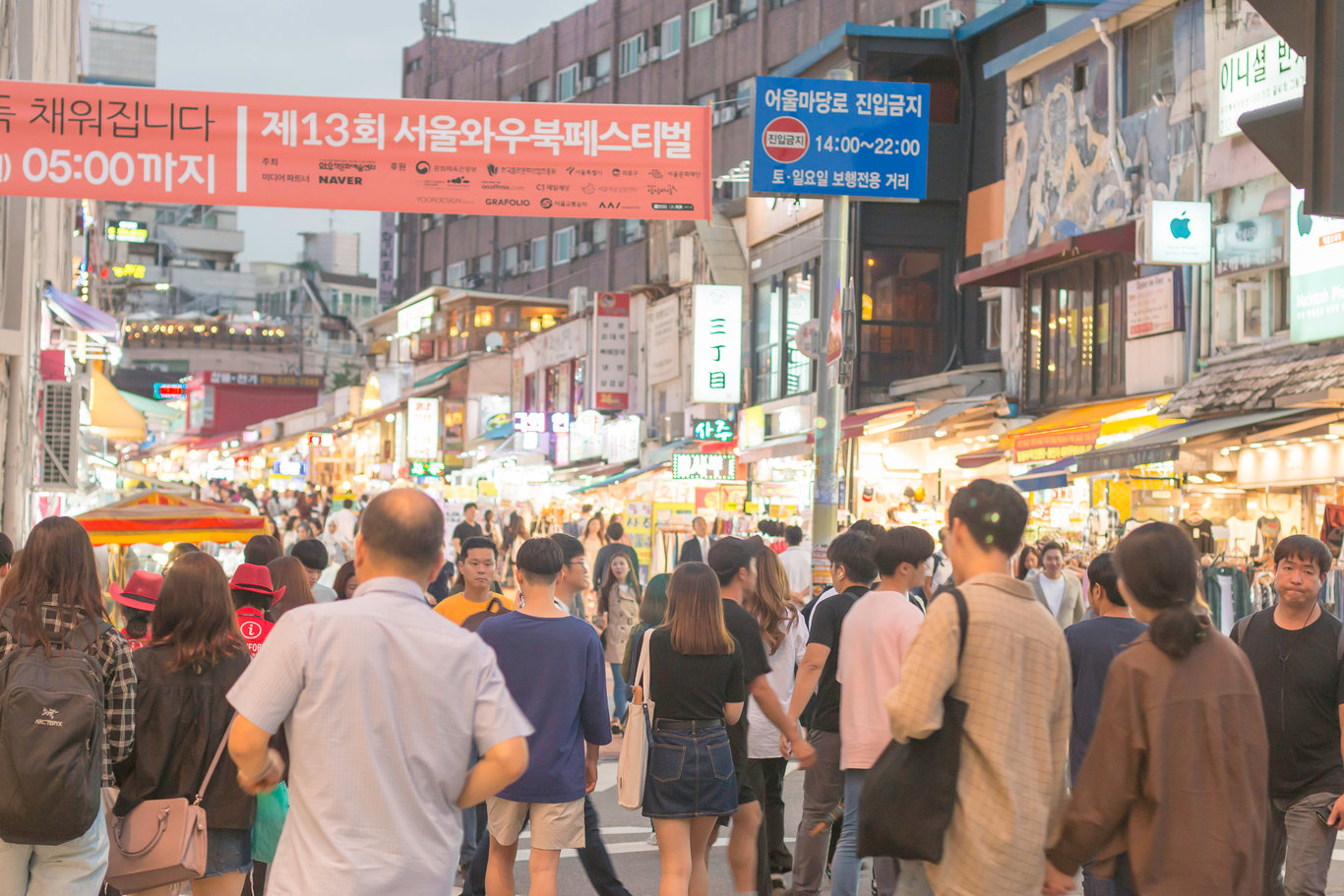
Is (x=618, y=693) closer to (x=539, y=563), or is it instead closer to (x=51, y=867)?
(x=539, y=563)

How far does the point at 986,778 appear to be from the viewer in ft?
13.8

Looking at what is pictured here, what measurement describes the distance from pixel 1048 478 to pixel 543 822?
11.2m

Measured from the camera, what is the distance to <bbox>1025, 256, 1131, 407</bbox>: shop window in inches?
811

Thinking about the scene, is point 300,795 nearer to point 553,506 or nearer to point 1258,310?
point 1258,310

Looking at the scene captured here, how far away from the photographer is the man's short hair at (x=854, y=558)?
750cm

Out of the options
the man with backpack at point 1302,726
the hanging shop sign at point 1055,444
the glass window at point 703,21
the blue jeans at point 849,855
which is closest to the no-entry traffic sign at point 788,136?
the hanging shop sign at point 1055,444

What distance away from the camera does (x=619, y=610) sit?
44.7 feet

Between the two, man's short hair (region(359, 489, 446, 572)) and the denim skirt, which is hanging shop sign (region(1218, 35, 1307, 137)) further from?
man's short hair (region(359, 489, 446, 572))

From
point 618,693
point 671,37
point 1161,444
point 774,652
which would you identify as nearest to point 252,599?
point 774,652

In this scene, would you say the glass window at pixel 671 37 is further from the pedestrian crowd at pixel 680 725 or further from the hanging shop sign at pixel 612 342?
the pedestrian crowd at pixel 680 725

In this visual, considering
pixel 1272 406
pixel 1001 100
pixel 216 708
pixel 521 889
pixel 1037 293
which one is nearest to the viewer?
pixel 216 708

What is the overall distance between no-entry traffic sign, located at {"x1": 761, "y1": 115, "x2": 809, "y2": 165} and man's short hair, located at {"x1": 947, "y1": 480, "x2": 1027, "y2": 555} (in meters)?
9.12

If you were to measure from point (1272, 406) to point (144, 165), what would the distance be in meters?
11.1

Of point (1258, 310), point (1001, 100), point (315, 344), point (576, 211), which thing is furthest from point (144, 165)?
point (315, 344)
